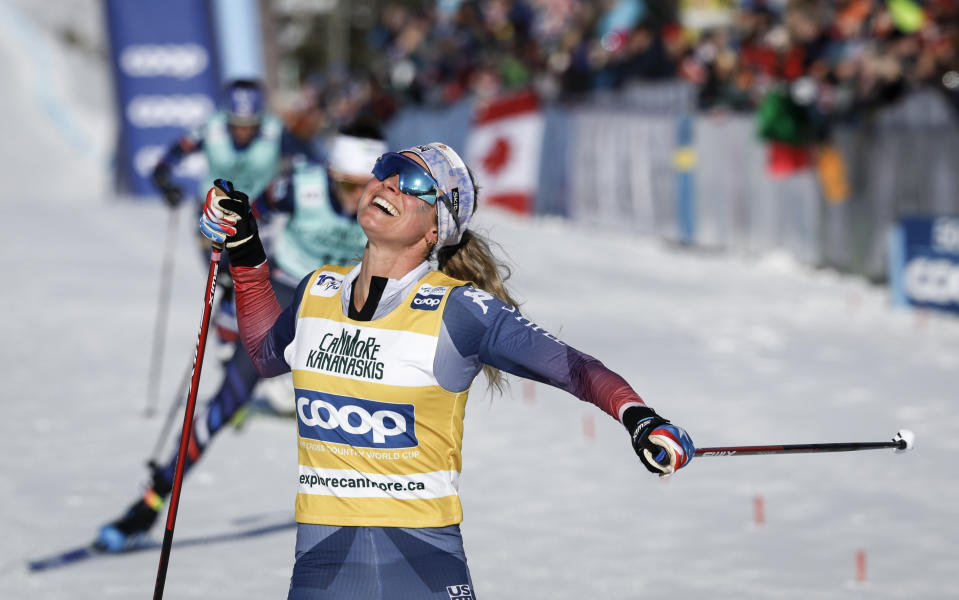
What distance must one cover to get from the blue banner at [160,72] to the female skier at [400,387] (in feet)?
67.4

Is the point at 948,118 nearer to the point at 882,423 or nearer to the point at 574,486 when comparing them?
the point at 882,423

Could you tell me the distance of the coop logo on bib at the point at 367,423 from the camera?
3248mm

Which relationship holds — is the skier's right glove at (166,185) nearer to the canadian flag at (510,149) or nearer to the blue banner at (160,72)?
the canadian flag at (510,149)

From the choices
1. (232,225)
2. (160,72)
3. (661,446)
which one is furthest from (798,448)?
(160,72)

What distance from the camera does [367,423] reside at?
128 inches

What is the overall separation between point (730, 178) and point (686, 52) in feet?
8.57

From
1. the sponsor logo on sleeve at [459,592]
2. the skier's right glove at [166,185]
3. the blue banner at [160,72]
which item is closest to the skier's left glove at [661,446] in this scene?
the sponsor logo on sleeve at [459,592]

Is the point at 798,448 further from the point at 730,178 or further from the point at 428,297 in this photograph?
the point at 730,178

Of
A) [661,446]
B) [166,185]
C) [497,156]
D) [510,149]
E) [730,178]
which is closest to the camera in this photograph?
[661,446]

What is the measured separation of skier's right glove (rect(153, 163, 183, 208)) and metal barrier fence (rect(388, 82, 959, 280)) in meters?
8.10

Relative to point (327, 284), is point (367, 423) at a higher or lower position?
lower

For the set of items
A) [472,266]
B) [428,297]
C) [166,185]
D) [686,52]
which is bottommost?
[428,297]

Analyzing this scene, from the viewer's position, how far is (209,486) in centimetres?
761

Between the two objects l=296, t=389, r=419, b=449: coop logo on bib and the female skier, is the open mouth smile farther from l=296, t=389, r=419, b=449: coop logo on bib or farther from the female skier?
l=296, t=389, r=419, b=449: coop logo on bib
